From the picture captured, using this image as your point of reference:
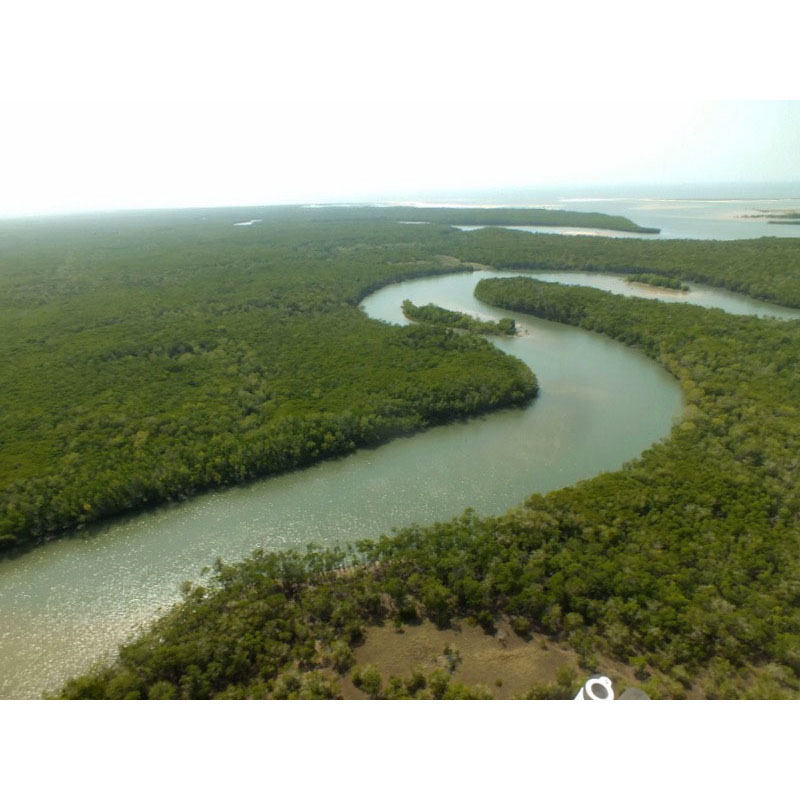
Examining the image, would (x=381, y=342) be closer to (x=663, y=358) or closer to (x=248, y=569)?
(x=663, y=358)

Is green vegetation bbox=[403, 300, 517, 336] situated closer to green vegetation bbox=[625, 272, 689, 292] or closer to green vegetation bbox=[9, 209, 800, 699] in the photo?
green vegetation bbox=[9, 209, 800, 699]

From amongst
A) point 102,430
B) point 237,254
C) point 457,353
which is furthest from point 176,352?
point 237,254

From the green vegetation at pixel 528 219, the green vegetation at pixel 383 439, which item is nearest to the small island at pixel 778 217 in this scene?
the green vegetation at pixel 528 219

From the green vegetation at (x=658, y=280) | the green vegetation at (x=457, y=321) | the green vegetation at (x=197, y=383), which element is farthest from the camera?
the green vegetation at (x=658, y=280)

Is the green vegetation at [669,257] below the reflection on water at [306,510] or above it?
above

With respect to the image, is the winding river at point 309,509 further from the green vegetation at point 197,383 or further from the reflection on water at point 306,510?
the green vegetation at point 197,383
